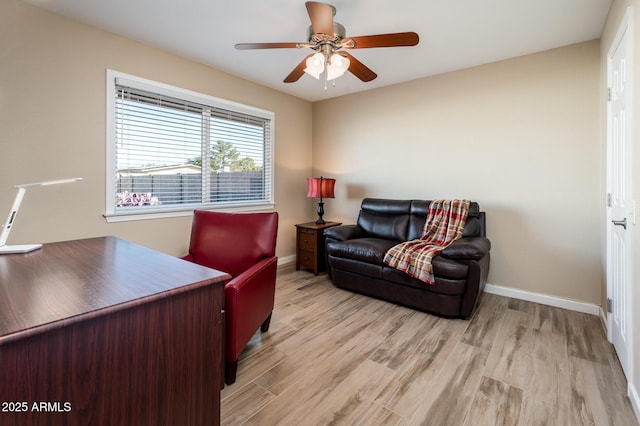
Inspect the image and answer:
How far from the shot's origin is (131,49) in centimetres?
279

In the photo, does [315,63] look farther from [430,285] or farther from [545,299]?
[545,299]

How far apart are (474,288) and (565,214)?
125cm

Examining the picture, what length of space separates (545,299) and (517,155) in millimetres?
1480

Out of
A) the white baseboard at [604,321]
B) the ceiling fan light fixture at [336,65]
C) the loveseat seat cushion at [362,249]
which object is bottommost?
the white baseboard at [604,321]

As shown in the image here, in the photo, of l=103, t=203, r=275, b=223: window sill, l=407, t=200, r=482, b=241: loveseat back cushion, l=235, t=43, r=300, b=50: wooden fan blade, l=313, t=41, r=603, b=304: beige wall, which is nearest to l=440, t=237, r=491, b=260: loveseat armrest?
l=407, t=200, r=482, b=241: loveseat back cushion

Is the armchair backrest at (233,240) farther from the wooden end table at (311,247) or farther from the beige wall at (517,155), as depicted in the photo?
the beige wall at (517,155)

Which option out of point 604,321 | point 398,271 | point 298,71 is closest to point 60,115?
point 298,71

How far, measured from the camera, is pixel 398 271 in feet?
9.43

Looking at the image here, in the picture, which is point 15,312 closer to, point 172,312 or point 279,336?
point 172,312

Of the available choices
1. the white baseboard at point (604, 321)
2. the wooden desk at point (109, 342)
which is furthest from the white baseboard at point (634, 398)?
the wooden desk at point (109, 342)

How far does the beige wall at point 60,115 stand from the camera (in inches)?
86.6

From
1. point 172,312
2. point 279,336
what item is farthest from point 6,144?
point 279,336

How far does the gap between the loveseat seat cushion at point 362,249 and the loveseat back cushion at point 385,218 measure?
0.72ft

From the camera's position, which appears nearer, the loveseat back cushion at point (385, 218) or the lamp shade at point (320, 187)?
the loveseat back cushion at point (385, 218)
